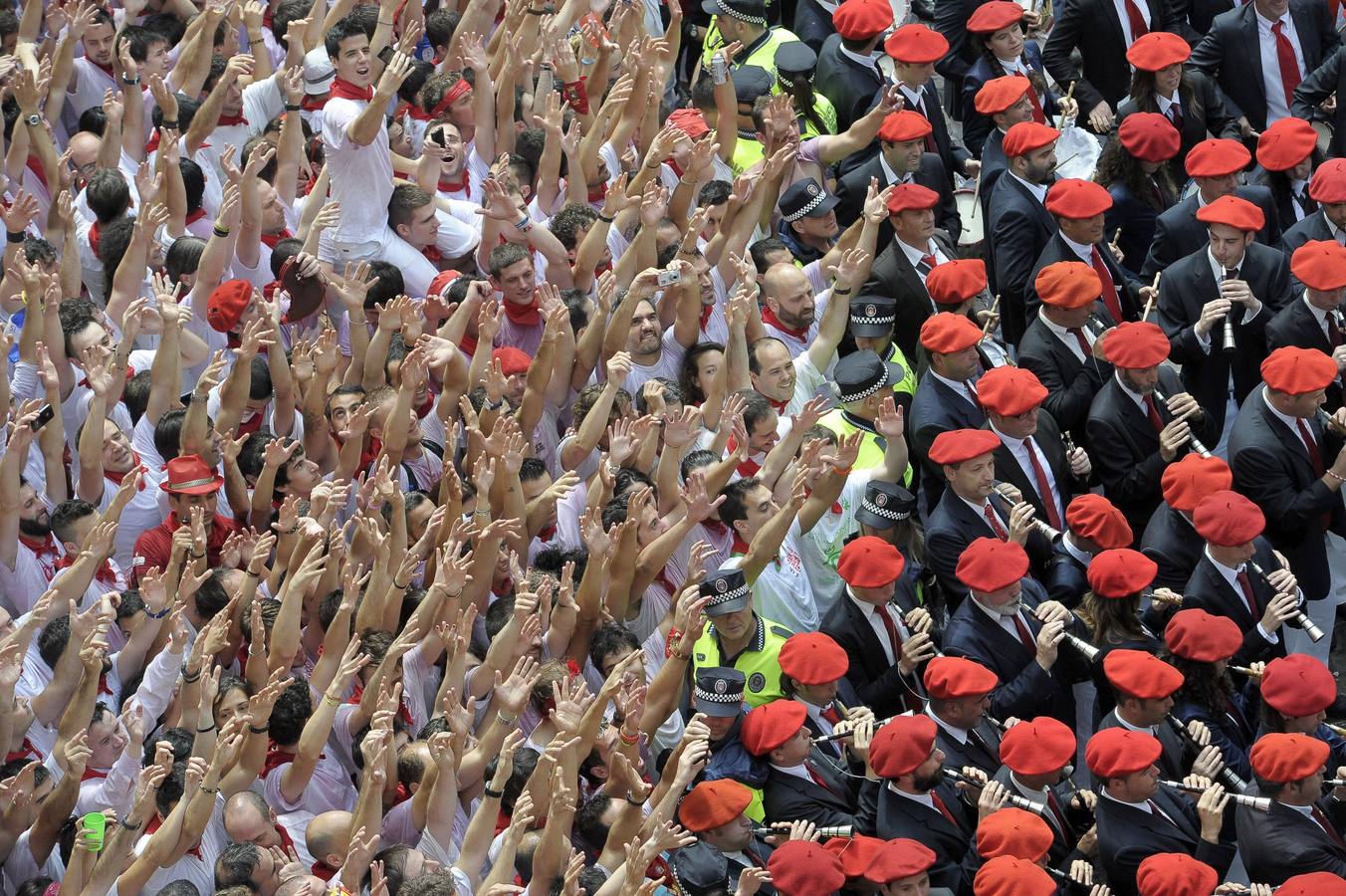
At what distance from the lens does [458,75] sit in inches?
417

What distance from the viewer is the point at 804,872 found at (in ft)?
25.3

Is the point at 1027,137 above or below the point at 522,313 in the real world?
above

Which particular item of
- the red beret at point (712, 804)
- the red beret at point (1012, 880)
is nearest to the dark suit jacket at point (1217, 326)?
the red beret at point (1012, 880)

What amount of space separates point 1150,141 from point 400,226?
3.87m

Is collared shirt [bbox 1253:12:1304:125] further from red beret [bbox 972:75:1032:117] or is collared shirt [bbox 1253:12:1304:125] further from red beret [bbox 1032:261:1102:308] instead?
red beret [bbox 1032:261:1102:308]

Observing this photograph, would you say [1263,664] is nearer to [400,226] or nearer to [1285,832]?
[1285,832]

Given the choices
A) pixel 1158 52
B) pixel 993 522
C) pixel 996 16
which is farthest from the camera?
pixel 996 16

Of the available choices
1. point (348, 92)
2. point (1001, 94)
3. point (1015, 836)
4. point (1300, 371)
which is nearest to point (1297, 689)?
point (1015, 836)

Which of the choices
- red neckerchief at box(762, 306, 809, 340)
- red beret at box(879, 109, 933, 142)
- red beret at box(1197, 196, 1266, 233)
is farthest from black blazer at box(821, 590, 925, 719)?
red beret at box(879, 109, 933, 142)

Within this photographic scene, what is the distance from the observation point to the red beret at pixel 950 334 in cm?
972

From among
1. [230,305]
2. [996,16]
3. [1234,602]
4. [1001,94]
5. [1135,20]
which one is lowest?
[1234,602]

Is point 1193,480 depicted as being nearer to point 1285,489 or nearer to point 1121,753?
point 1285,489

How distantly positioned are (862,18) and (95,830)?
6287 millimetres

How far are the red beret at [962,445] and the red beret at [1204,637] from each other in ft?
3.54
